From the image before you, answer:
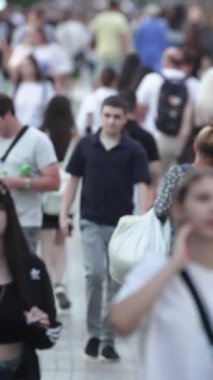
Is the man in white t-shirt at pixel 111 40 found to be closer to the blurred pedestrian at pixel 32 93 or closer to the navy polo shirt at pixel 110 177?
the blurred pedestrian at pixel 32 93

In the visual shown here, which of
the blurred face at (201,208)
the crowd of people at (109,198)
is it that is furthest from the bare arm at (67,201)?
the blurred face at (201,208)

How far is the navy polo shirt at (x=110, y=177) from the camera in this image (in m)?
9.24

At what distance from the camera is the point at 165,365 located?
482 cm

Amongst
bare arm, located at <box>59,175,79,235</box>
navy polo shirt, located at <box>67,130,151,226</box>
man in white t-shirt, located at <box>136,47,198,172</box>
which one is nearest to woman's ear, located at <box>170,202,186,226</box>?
navy polo shirt, located at <box>67,130,151,226</box>

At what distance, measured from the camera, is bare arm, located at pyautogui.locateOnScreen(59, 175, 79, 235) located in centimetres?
960

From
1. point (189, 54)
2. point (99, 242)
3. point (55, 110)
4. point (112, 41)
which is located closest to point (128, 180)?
point (99, 242)

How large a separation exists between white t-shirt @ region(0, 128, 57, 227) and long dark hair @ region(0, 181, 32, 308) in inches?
127

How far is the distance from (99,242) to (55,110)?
203 cm

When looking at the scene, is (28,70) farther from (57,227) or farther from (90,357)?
(90,357)

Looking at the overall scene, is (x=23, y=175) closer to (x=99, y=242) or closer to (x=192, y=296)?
(x=99, y=242)

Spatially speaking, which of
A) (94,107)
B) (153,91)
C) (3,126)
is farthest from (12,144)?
(153,91)

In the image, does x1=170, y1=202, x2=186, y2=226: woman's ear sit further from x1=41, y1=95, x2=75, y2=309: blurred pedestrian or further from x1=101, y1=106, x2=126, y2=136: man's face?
x1=41, y1=95, x2=75, y2=309: blurred pedestrian

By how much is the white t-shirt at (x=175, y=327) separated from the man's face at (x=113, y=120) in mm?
4551

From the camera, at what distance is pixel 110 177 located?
30.3ft
